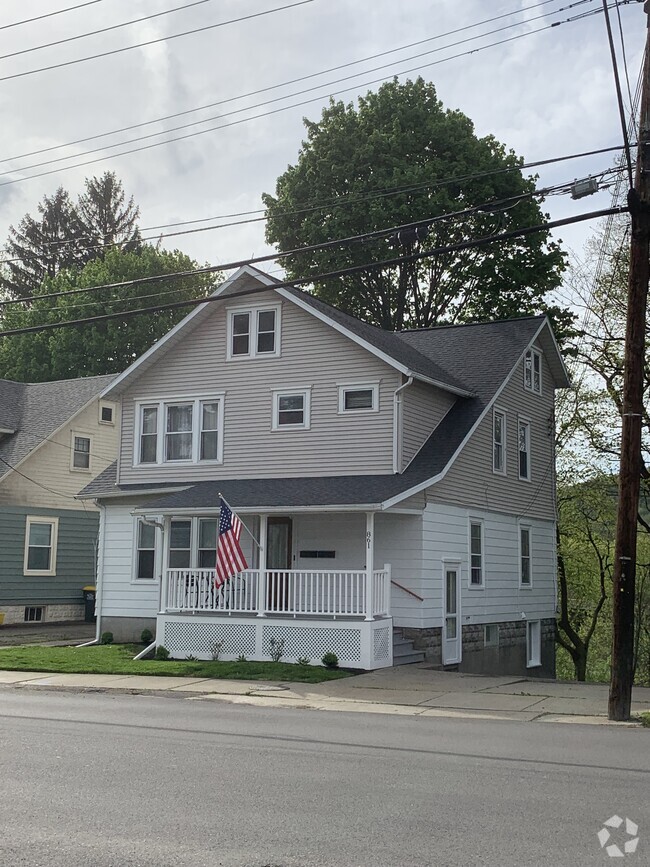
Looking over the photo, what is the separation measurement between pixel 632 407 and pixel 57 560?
2298 centimetres

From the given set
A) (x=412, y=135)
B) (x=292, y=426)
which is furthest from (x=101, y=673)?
(x=412, y=135)

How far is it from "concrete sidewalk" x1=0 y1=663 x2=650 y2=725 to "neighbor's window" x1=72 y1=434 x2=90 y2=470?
15261mm

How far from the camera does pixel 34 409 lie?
35750 mm

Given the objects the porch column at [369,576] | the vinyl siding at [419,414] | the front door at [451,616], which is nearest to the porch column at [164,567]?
the porch column at [369,576]

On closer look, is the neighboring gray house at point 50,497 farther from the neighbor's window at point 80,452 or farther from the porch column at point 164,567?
the porch column at point 164,567

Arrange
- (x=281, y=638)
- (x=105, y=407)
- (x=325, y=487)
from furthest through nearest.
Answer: (x=105, y=407), (x=325, y=487), (x=281, y=638)

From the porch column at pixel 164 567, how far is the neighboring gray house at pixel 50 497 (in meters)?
9.77

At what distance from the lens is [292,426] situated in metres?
24.5

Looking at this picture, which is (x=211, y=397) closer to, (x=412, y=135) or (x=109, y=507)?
(x=109, y=507)

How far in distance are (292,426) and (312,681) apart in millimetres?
7438

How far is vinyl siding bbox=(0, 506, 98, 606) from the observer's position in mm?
Result: 31406

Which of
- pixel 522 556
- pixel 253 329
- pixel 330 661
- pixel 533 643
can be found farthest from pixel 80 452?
pixel 330 661

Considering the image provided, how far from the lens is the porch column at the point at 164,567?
74.2 feet

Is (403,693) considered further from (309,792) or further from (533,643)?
(533,643)
